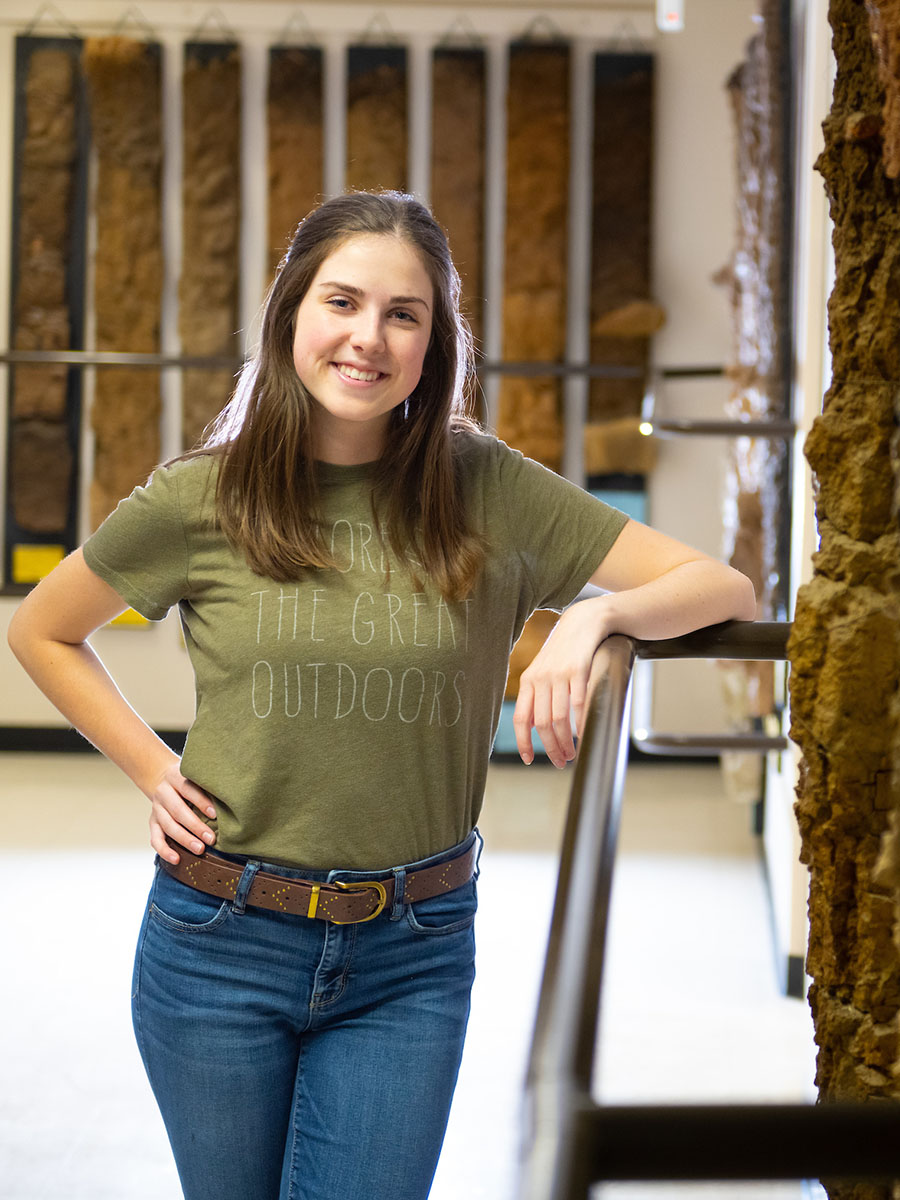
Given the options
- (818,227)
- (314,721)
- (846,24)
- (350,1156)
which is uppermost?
(818,227)

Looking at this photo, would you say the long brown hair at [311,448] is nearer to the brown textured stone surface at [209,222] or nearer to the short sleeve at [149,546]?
the short sleeve at [149,546]

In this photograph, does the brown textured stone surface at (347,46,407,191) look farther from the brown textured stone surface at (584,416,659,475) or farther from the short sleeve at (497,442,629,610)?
the short sleeve at (497,442,629,610)

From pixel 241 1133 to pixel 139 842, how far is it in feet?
9.65

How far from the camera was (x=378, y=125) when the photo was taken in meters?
4.93

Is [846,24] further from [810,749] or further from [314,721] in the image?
[314,721]

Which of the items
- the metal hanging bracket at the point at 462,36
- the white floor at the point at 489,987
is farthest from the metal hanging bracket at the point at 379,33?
the white floor at the point at 489,987

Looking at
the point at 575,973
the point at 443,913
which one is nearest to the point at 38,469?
the point at 443,913

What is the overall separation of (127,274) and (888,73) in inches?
181

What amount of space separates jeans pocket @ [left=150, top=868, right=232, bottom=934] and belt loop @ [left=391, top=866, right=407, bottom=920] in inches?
6.1

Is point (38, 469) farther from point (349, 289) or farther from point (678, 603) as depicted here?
point (678, 603)

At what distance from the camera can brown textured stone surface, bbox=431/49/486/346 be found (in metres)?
4.90

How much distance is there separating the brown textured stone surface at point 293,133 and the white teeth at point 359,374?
384 centimetres

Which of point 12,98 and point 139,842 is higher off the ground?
point 12,98

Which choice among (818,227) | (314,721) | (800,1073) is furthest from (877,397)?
(800,1073)
